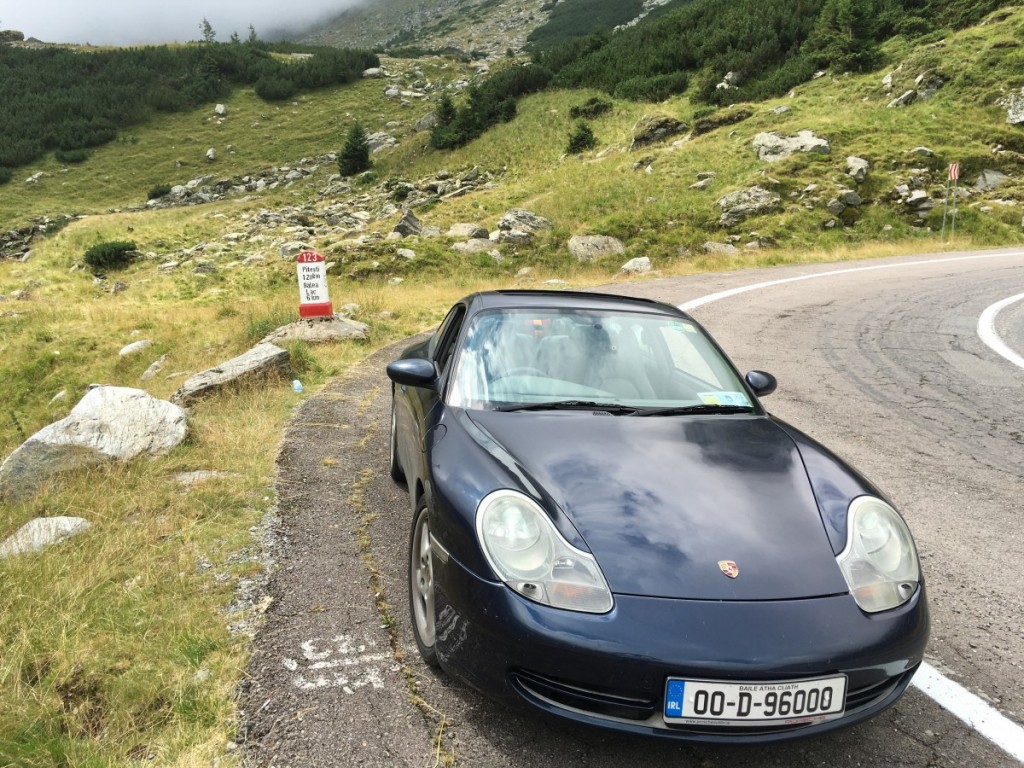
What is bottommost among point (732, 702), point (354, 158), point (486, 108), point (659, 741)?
point (354, 158)

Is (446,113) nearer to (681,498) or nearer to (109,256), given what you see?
(109,256)

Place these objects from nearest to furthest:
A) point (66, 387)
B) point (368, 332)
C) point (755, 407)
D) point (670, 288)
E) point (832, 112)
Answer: point (755, 407) < point (368, 332) < point (66, 387) < point (670, 288) < point (832, 112)

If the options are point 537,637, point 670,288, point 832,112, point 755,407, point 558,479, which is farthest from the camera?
point 832,112

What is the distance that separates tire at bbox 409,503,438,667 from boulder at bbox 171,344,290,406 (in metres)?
5.34

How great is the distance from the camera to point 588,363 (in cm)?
337

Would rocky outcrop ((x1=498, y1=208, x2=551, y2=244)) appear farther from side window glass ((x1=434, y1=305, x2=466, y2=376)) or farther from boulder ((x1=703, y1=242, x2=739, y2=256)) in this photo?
side window glass ((x1=434, y1=305, x2=466, y2=376))

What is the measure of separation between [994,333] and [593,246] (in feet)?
41.3

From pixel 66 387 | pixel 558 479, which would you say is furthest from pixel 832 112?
pixel 558 479

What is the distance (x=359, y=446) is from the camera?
5.42 metres

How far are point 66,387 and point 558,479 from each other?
12.8m

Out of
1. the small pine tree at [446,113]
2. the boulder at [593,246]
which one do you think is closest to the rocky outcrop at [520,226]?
the boulder at [593,246]

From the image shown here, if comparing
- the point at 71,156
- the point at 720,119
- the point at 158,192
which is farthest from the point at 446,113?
the point at 71,156

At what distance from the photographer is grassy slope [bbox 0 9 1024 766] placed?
2.39 m

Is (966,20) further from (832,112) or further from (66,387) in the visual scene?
(66,387)
